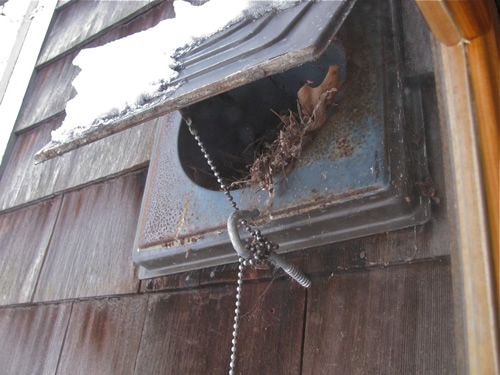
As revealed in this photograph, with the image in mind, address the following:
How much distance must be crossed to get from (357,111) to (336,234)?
20cm

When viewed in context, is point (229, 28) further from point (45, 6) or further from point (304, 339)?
point (45, 6)

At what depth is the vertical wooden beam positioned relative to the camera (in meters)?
0.31

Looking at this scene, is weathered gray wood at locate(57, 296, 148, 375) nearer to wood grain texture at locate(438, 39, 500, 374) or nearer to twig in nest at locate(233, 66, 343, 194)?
twig in nest at locate(233, 66, 343, 194)

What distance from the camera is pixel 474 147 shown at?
35cm

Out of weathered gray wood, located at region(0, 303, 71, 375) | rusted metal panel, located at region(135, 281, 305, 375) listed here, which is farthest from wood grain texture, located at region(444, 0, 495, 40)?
weathered gray wood, located at region(0, 303, 71, 375)

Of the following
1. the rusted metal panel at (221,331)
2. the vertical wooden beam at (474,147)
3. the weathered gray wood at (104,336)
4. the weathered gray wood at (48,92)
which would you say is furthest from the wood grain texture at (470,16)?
the weathered gray wood at (48,92)

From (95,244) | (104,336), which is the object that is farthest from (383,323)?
(95,244)

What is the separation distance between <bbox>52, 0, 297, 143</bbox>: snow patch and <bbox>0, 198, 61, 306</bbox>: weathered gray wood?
75 cm

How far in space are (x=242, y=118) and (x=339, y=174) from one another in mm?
322

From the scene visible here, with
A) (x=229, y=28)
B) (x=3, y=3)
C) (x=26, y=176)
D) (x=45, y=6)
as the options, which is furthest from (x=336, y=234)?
(x=3, y=3)

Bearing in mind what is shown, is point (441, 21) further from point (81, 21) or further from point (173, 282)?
point (81, 21)

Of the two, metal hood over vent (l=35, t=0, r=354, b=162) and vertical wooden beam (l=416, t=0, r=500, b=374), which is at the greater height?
metal hood over vent (l=35, t=0, r=354, b=162)

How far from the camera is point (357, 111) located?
2.40 feet

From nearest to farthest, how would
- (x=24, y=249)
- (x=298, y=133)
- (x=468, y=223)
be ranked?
(x=468, y=223) < (x=298, y=133) < (x=24, y=249)
